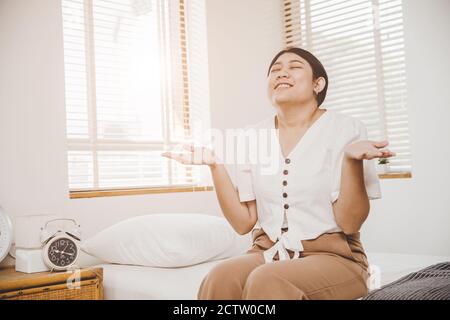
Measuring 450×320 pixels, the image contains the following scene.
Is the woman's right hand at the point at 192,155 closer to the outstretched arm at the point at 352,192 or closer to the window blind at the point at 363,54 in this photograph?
the outstretched arm at the point at 352,192

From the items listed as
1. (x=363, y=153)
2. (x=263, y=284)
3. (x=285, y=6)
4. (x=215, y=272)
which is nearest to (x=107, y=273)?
(x=215, y=272)

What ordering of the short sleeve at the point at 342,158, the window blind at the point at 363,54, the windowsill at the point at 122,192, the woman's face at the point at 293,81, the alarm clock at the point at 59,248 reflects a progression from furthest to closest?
the window blind at the point at 363,54
the windowsill at the point at 122,192
the alarm clock at the point at 59,248
the woman's face at the point at 293,81
the short sleeve at the point at 342,158

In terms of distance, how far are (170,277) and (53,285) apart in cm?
34

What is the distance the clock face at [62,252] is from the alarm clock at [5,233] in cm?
15

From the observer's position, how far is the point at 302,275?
0.95 m

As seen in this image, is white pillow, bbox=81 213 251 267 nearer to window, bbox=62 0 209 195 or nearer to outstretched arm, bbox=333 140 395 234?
window, bbox=62 0 209 195

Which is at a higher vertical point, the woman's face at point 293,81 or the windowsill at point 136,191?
the woman's face at point 293,81

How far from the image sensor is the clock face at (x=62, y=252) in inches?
56.7

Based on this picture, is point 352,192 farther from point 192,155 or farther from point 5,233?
point 5,233

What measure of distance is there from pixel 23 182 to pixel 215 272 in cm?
87

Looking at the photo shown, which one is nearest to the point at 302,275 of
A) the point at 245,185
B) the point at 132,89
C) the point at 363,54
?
the point at 245,185

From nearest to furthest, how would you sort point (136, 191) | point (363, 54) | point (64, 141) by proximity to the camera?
point (64, 141) < point (136, 191) < point (363, 54)

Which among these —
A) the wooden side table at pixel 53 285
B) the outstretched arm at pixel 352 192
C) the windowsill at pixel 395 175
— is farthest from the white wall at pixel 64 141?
the outstretched arm at pixel 352 192
